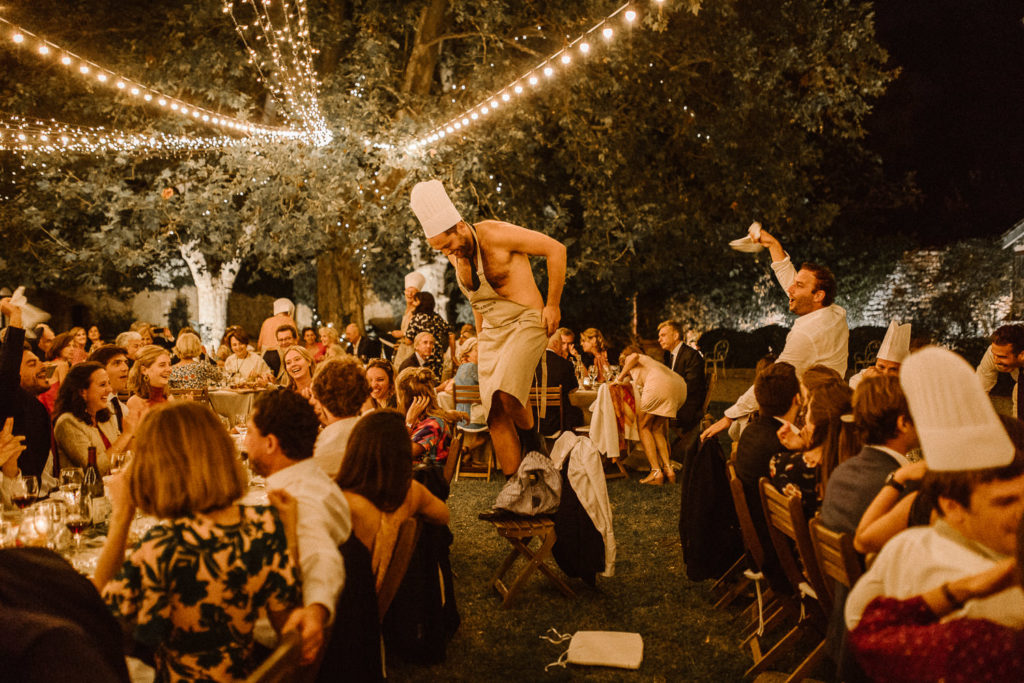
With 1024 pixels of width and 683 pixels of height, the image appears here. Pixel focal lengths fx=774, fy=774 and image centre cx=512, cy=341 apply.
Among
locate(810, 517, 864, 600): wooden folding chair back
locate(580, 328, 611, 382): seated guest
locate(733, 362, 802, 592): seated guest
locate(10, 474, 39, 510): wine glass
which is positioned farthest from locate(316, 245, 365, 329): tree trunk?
locate(810, 517, 864, 600): wooden folding chair back

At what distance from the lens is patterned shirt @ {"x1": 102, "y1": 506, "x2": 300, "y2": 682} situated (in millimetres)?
1737

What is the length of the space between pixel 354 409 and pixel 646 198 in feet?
27.7

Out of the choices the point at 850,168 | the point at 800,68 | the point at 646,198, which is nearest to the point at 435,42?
the point at 646,198

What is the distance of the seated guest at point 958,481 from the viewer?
1558 millimetres

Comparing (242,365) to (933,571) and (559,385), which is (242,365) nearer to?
(559,385)

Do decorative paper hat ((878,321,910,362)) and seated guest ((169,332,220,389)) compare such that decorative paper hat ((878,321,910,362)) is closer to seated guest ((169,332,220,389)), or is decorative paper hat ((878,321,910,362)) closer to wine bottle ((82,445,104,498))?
wine bottle ((82,445,104,498))

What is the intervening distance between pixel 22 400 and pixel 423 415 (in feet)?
6.85

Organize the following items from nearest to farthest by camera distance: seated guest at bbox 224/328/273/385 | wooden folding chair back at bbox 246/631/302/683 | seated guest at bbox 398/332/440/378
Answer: wooden folding chair back at bbox 246/631/302/683, seated guest at bbox 398/332/440/378, seated guest at bbox 224/328/273/385

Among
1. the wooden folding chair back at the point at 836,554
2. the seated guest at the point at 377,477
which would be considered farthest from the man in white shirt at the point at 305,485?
the wooden folding chair back at the point at 836,554

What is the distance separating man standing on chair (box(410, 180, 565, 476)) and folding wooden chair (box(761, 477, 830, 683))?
57.1 inches

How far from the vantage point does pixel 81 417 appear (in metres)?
3.95

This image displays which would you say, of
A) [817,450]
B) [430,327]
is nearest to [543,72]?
[430,327]

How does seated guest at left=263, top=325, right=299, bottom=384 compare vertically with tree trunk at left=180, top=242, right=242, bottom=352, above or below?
below

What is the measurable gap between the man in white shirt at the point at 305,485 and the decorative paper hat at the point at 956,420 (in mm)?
1409
